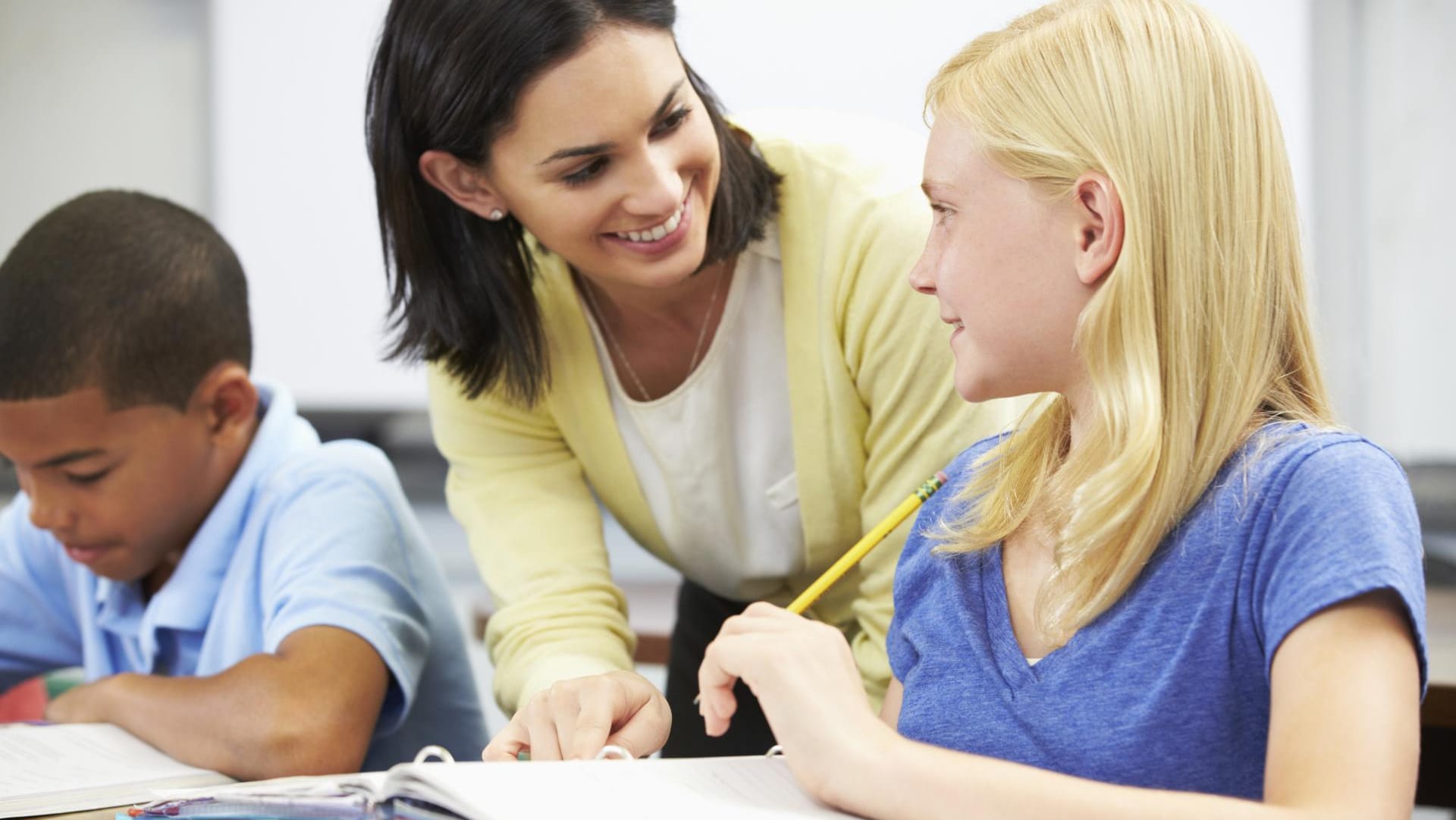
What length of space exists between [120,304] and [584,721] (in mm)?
750

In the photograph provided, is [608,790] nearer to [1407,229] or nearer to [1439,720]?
[1439,720]

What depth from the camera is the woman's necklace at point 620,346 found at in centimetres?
130

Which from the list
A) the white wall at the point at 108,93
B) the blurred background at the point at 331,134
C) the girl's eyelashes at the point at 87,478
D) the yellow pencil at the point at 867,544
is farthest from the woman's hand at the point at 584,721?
the white wall at the point at 108,93

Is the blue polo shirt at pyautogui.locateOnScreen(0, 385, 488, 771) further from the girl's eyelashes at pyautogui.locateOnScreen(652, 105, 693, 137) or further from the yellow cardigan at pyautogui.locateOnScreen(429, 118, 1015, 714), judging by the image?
the girl's eyelashes at pyautogui.locateOnScreen(652, 105, 693, 137)

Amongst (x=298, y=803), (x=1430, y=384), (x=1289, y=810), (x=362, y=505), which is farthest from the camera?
(x=1430, y=384)

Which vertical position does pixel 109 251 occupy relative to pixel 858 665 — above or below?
above

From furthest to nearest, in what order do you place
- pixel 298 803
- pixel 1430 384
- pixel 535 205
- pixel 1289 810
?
pixel 1430 384 < pixel 535 205 < pixel 298 803 < pixel 1289 810

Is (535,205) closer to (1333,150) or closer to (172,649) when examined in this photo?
(172,649)

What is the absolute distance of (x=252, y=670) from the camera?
119cm

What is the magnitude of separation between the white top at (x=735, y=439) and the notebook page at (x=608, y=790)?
50cm

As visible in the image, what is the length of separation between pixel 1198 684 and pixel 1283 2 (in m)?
1.79

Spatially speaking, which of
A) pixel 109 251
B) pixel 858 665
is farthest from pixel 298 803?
pixel 109 251

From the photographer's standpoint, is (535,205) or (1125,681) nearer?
A: (1125,681)

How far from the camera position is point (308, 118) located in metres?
2.54
